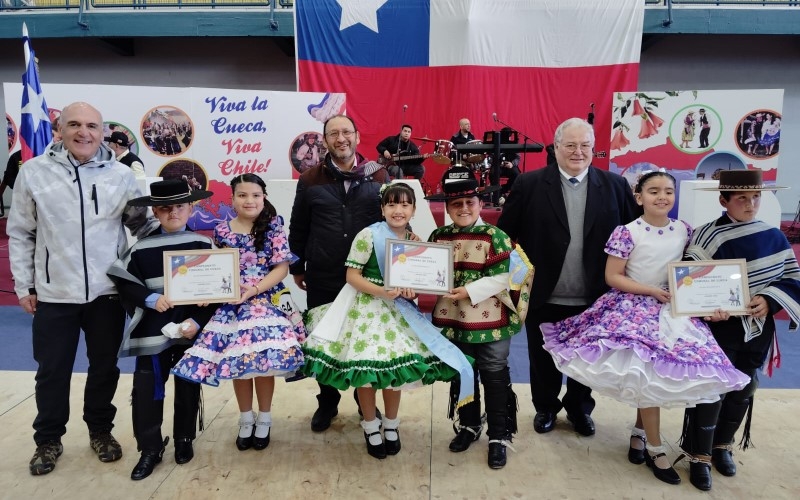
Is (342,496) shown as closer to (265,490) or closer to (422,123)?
(265,490)

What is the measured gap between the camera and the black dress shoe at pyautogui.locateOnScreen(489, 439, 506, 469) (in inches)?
112

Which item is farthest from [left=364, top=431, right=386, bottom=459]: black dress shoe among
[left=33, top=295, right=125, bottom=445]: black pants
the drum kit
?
the drum kit

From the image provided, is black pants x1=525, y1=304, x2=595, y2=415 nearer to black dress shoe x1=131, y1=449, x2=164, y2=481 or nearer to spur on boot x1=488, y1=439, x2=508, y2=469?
spur on boot x1=488, y1=439, x2=508, y2=469

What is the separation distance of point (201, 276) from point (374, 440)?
1.26m

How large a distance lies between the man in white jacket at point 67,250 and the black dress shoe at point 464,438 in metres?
1.85

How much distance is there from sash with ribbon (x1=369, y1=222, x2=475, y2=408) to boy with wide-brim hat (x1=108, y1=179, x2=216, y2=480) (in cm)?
88

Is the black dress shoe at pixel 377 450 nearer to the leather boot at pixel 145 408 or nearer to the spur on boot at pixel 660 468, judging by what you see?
the leather boot at pixel 145 408

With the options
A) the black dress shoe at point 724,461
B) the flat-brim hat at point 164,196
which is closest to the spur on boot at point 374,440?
the flat-brim hat at point 164,196

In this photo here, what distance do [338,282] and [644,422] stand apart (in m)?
1.77

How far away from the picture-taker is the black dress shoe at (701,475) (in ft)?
8.71

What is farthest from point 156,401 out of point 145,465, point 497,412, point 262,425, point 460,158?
point 460,158

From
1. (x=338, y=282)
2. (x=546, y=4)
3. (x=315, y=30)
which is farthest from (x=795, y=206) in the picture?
(x=338, y=282)

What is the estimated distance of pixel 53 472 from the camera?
9.19 feet

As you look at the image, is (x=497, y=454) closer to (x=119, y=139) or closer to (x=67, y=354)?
(x=67, y=354)
